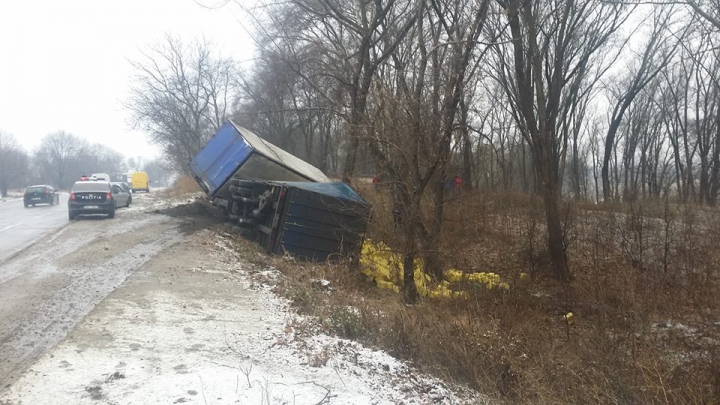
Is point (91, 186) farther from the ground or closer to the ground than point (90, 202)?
farther from the ground

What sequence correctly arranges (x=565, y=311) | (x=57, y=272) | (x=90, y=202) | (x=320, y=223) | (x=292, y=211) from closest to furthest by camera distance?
(x=57, y=272), (x=565, y=311), (x=292, y=211), (x=320, y=223), (x=90, y=202)

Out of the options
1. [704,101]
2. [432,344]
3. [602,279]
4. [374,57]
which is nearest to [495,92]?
[374,57]

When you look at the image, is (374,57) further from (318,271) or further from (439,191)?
(318,271)

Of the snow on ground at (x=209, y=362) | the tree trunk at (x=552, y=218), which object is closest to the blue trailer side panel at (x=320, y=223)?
the snow on ground at (x=209, y=362)

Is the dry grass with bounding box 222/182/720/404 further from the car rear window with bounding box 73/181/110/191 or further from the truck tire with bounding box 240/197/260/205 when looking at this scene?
the car rear window with bounding box 73/181/110/191

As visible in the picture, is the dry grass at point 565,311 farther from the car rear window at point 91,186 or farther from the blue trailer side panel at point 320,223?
the car rear window at point 91,186

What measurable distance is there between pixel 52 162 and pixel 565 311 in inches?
3965

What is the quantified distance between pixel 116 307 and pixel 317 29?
40.7 feet

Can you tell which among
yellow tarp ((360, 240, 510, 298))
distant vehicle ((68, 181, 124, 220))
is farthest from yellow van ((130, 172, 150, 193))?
yellow tarp ((360, 240, 510, 298))

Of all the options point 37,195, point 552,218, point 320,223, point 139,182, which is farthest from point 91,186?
point 139,182

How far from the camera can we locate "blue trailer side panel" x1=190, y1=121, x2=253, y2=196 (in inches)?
607

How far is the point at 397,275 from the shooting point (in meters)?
10.7

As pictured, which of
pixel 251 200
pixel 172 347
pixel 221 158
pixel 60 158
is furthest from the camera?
pixel 60 158

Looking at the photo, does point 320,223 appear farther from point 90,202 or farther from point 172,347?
point 90,202
